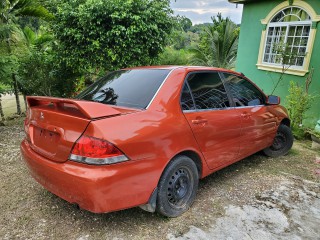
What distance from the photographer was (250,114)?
3877 millimetres

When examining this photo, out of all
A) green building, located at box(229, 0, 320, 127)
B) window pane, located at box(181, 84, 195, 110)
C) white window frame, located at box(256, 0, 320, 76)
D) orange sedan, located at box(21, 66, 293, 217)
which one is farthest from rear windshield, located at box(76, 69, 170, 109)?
white window frame, located at box(256, 0, 320, 76)

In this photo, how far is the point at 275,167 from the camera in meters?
4.49

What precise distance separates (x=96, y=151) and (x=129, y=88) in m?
1.00

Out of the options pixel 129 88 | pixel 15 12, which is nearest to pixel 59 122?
pixel 129 88

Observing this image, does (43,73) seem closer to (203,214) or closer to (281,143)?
(203,214)

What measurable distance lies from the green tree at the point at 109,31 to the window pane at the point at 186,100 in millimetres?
3535

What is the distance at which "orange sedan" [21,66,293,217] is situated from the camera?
89.5 inches

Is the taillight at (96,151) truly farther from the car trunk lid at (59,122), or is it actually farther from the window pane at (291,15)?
the window pane at (291,15)

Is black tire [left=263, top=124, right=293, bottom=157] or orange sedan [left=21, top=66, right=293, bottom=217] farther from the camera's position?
black tire [left=263, top=124, right=293, bottom=157]

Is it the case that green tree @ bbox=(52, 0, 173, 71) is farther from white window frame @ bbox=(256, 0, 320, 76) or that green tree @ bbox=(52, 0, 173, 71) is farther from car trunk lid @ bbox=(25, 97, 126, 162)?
white window frame @ bbox=(256, 0, 320, 76)

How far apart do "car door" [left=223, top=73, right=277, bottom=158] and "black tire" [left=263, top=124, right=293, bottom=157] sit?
47 cm

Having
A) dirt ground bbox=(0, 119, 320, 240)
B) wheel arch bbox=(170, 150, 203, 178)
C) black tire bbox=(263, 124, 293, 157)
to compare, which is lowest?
dirt ground bbox=(0, 119, 320, 240)

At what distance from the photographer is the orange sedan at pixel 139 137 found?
227 cm

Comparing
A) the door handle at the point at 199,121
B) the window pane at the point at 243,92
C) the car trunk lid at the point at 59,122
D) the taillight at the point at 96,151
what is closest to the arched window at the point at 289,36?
the window pane at the point at 243,92
